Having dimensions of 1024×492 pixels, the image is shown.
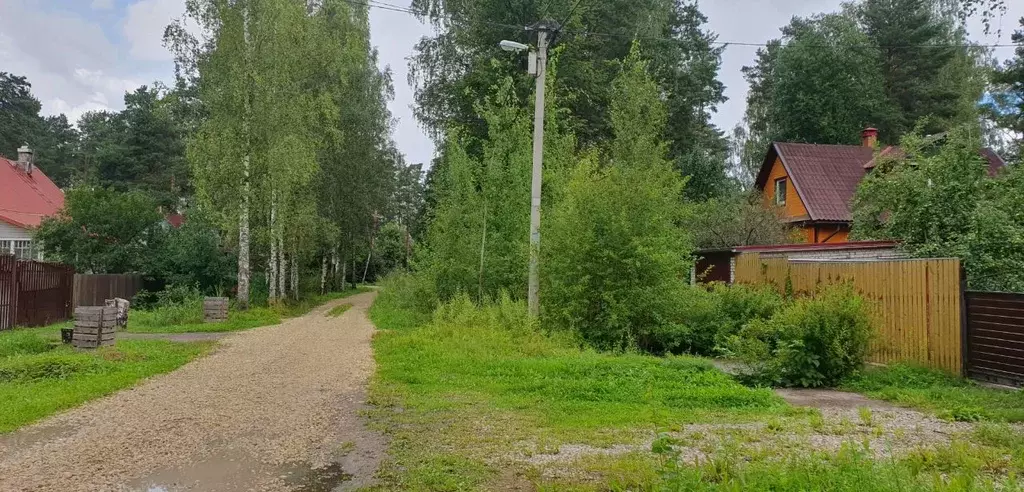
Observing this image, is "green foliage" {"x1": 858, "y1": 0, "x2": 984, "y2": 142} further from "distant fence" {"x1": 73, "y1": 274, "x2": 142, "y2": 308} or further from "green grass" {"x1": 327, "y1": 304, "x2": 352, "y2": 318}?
"distant fence" {"x1": 73, "y1": 274, "x2": 142, "y2": 308}

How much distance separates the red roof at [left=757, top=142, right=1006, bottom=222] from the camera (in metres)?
27.3

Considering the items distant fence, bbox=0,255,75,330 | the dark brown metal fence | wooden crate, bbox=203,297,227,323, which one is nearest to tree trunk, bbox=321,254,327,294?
distant fence, bbox=0,255,75,330

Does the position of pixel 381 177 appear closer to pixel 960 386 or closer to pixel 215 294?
pixel 215 294

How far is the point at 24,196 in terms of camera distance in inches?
1278

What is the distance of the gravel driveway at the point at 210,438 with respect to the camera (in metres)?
5.19

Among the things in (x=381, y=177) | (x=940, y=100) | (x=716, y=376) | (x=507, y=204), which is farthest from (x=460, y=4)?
(x=940, y=100)

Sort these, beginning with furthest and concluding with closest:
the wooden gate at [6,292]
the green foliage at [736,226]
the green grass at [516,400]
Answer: the green foliage at [736,226] → the wooden gate at [6,292] → the green grass at [516,400]

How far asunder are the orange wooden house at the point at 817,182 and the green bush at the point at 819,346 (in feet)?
60.9

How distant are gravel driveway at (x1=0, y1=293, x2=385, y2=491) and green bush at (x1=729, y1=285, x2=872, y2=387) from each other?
5958mm

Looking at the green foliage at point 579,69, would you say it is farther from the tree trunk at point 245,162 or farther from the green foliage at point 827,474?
the green foliage at point 827,474

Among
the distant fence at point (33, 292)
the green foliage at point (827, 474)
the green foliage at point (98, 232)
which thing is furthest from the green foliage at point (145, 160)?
the green foliage at point (827, 474)

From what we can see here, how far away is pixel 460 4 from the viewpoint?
2944 centimetres

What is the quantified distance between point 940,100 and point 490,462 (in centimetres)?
4357

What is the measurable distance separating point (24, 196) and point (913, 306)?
125 feet
